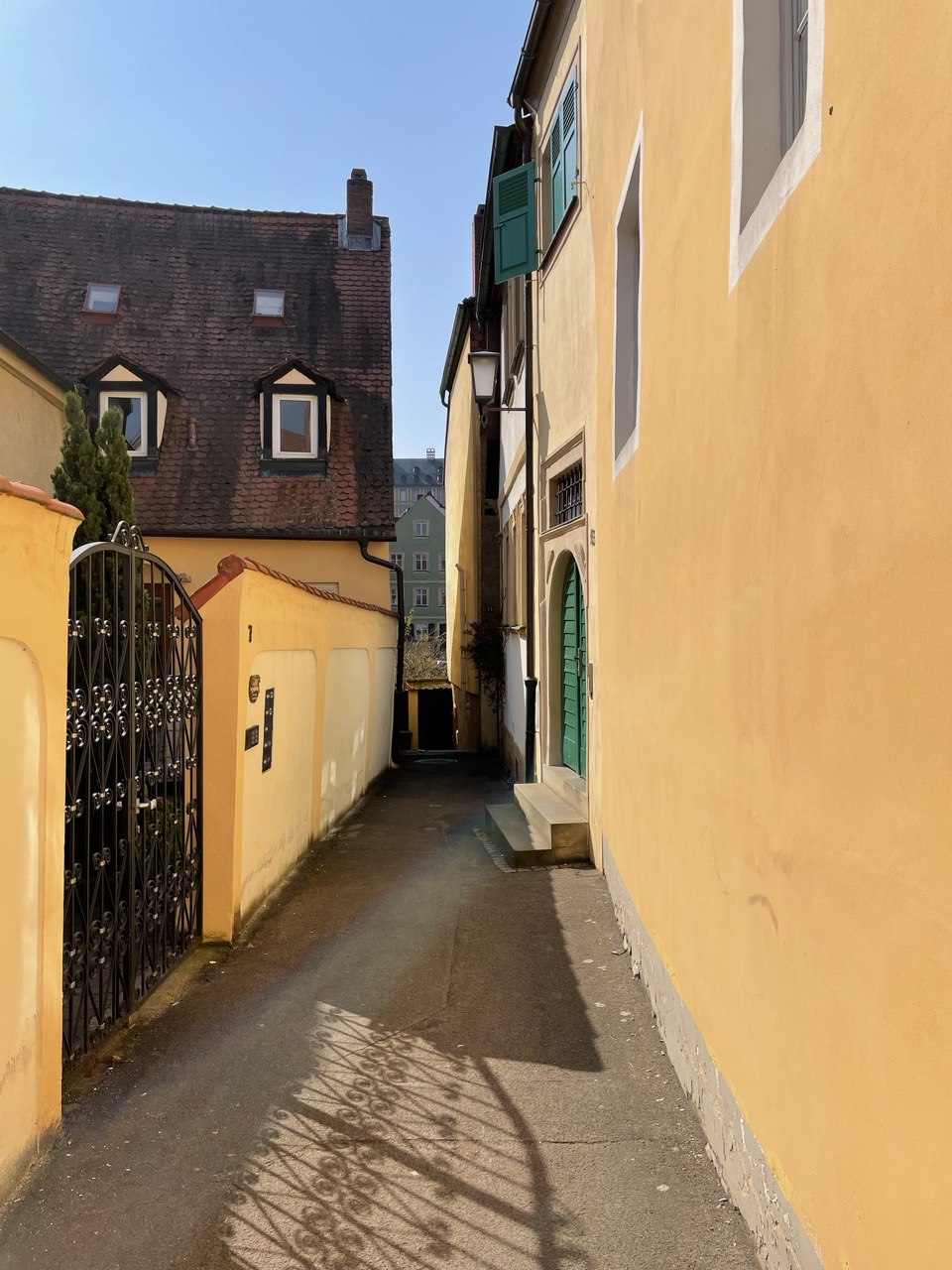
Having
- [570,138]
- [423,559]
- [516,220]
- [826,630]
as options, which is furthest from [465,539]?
[423,559]

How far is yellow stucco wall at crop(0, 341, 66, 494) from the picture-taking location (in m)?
11.8

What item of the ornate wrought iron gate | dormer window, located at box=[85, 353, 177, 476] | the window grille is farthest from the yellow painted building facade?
dormer window, located at box=[85, 353, 177, 476]

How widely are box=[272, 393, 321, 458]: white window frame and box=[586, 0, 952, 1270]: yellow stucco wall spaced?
12763mm

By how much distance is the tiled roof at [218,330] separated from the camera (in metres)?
16.1

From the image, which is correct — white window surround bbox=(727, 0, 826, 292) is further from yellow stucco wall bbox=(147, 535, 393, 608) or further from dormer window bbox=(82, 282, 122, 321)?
dormer window bbox=(82, 282, 122, 321)

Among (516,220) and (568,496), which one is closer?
(568,496)

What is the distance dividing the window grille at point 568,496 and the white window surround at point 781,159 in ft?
16.5

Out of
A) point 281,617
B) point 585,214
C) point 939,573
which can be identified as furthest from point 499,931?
point 585,214

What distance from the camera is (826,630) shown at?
93.8 inches

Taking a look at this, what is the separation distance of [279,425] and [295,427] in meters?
0.28

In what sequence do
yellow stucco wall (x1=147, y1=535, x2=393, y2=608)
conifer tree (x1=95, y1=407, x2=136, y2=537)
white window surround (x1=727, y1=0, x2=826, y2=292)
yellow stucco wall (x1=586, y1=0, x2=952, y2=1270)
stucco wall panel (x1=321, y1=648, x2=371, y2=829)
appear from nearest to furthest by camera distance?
yellow stucco wall (x1=586, y1=0, x2=952, y2=1270)
white window surround (x1=727, y1=0, x2=826, y2=292)
conifer tree (x1=95, y1=407, x2=136, y2=537)
stucco wall panel (x1=321, y1=648, x2=371, y2=829)
yellow stucco wall (x1=147, y1=535, x2=393, y2=608)

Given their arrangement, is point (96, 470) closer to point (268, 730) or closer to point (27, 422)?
point (268, 730)

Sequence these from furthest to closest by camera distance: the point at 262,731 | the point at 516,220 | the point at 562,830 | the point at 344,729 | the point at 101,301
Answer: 1. the point at 101,301
2. the point at 516,220
3. the point at 344,729
4. the point at 562,830
5. the point at 262,731

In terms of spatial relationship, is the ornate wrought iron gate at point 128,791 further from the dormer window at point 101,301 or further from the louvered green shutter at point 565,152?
the dormer window at point 101,301
